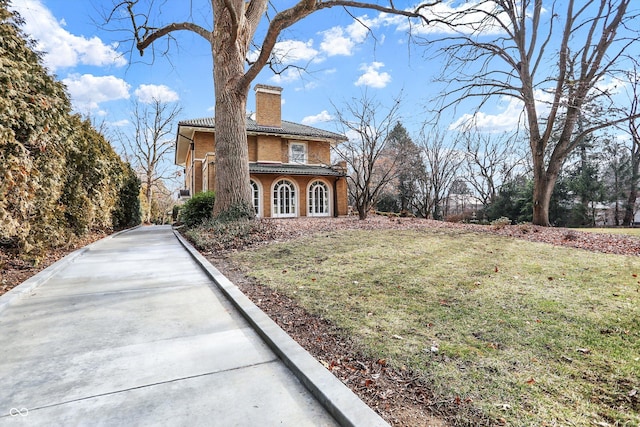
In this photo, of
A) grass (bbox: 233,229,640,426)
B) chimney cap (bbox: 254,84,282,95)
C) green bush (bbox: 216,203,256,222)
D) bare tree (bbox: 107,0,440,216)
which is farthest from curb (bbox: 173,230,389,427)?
chimney cap (bbox: 254,84,282,95)

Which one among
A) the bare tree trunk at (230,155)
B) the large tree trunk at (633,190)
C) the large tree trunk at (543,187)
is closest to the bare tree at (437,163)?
the large tree trunk at (633,190)

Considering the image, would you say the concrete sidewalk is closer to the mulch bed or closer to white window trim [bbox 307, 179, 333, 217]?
the mulch bed

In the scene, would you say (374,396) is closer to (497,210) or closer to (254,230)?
(254,230)

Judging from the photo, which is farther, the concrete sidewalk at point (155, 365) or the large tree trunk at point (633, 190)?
the large tree trunk at point (633, 190)

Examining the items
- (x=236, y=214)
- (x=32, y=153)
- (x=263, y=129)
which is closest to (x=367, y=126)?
(x=263, y=129)

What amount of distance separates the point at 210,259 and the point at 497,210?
22.0 m

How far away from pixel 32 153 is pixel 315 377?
6264 millimetres

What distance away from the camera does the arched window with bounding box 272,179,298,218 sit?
1906cm

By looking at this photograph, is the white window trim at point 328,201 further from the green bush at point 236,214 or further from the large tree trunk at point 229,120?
the green bush at point 236,214

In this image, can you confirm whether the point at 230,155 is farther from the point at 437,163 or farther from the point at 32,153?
the point at 437,163

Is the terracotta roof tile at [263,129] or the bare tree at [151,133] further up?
the bare tree at [151,133]

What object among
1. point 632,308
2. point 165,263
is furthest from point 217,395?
point 165,263

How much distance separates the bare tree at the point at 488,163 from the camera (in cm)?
2602

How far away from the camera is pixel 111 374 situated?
2.28m
